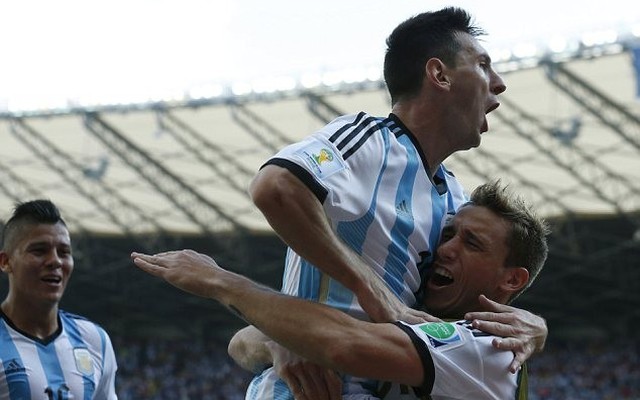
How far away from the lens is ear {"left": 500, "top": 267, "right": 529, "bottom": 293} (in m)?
3.52

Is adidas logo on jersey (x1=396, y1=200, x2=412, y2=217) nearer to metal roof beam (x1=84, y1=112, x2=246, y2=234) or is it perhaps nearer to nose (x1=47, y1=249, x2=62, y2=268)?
nose (x1=47, y1=249, x2=62, y2=268)

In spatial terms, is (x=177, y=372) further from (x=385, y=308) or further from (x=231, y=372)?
(x=385, y=308)

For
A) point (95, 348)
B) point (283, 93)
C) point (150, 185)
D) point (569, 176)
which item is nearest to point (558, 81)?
point (569, 176)

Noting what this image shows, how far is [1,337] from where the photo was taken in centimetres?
564

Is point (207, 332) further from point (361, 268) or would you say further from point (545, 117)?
point (361, 268)

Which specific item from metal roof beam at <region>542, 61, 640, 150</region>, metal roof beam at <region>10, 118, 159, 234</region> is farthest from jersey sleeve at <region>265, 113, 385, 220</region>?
metal roof beam at <region>10, 118, 159, 234</region>

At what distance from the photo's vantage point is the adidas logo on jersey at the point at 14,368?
17.7ft

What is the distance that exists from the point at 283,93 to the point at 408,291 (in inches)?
815

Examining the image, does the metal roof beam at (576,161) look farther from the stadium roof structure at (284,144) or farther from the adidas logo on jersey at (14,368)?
the adidas logo on jersey at (14,368)

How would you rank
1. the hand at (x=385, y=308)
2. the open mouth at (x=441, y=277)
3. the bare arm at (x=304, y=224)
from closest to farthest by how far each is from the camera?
the bare arm at (x=304, y=224)
the hand at (x=385, y=308)
the open mouth at (x=441, y=277)

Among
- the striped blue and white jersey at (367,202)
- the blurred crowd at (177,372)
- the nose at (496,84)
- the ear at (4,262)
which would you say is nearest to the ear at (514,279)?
the striped blue and white jersey at (367,202)

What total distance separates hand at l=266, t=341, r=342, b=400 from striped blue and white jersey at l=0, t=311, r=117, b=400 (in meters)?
2.69

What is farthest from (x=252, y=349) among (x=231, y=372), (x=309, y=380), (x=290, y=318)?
(x=231, y=372)

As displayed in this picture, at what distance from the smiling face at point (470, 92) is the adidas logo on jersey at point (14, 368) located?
2980 millimetres
